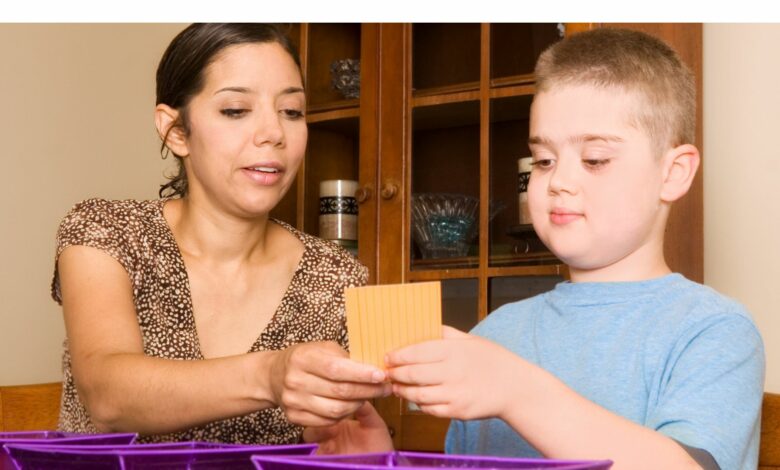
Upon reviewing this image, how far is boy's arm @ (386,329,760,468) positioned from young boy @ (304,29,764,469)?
0.05 metres

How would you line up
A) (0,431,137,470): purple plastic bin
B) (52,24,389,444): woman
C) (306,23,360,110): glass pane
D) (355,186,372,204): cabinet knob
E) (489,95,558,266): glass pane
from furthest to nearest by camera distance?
(306,23,360,110): glass pane, (355,186,372,204): cabinet knob, (489,95,558,266): glass pane, (52,24,389,444): woman, (0,431,137,470): purple plastic bin

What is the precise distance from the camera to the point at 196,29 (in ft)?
5.08

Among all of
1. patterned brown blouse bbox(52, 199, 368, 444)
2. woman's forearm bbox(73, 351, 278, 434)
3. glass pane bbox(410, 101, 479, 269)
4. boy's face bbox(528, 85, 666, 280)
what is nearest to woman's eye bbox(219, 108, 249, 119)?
patterned brown blouse bbox(52, 199, 368, 444)

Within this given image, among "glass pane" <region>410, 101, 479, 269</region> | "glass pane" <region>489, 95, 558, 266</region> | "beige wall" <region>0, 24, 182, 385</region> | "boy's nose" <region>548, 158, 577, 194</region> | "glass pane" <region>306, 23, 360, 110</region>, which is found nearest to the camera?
"boy's nose" <region>548, 158, 577, 194</region>

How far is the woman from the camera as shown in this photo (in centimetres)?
138

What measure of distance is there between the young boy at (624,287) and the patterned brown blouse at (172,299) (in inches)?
16.0

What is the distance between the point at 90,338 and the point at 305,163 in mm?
1118

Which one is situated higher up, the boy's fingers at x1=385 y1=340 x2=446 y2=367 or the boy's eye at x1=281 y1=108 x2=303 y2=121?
the boy's eye at x1=281 y1=108 x2=303 y2=121

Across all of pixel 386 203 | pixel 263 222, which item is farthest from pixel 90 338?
pixel 386 203

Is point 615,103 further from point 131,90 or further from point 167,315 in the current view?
point 131,90

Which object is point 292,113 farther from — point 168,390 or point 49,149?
point 49,149

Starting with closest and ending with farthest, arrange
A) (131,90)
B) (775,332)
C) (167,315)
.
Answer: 1. (167,315)
2. (775,332)
3. (131,90)

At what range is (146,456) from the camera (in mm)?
518

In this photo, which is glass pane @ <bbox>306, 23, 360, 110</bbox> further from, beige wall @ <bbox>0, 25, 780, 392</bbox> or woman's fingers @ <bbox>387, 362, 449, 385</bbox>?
woman's fingers @ <bbox>387, 362, 449, 385</bbox>
